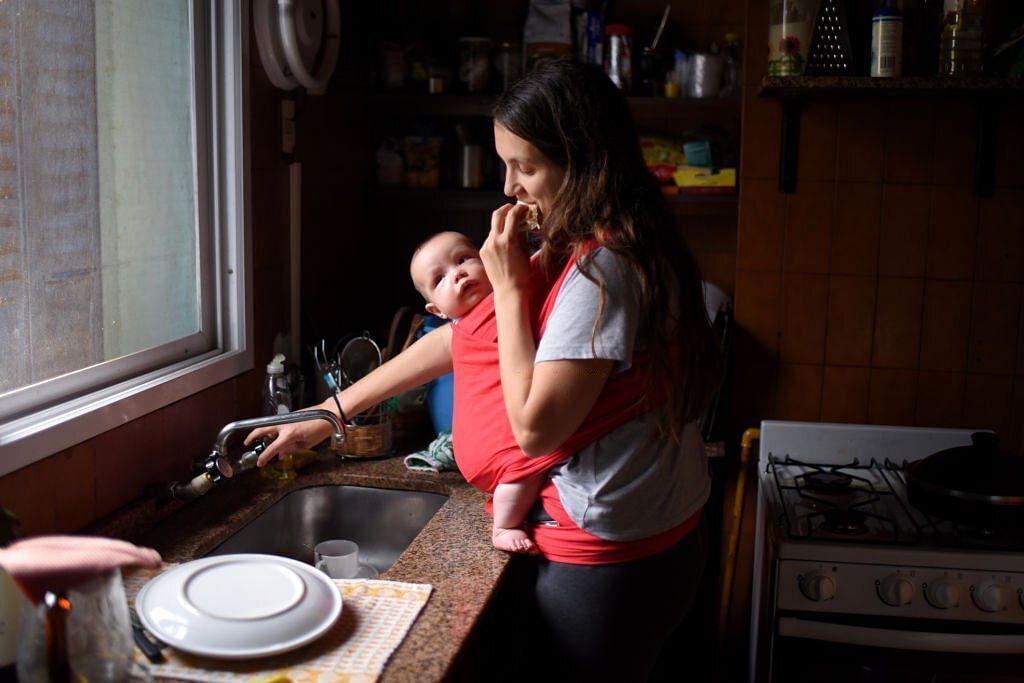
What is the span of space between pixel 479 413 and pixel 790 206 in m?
1.26

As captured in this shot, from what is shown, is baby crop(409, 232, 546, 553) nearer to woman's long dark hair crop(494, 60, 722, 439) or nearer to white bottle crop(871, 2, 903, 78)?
woman's long dark hair crop(494, 60, 722, 439)

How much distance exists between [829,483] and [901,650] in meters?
0.40

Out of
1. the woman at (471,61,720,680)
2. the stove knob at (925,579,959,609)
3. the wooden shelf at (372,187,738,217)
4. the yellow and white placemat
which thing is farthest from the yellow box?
the yellow and white placemat

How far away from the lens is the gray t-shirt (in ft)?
4.37

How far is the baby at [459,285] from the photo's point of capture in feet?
5.06

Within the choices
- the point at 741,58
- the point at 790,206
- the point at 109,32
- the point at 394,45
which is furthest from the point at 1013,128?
the point at 109,32

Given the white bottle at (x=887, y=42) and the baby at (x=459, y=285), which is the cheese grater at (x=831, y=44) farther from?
the baby at (x=459, y=285)

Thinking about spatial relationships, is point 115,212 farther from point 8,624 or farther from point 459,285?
point 8,624

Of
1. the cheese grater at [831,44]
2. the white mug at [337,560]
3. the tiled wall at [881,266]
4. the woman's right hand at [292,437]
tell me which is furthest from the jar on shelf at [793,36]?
the white mug at [337,560]

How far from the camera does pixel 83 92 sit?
161 centimetres

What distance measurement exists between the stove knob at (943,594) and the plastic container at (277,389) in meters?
1.34

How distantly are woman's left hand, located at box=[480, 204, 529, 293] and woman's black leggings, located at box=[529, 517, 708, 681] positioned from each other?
0.43 meters

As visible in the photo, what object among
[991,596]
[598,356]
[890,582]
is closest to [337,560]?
[598,356]

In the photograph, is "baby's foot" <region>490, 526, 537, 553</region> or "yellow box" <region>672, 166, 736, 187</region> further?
"yellow box" <region>672, 166, 736, 187</region>
